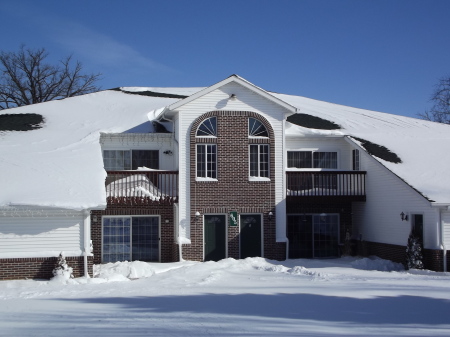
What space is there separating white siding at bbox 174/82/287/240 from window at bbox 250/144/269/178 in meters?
0.47

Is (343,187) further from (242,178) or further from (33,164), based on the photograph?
(33,164)

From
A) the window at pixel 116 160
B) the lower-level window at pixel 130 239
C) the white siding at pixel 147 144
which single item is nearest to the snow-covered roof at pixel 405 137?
the white siding at pixel 147 144

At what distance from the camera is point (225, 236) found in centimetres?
2100

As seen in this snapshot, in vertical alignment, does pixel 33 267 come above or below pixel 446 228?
below

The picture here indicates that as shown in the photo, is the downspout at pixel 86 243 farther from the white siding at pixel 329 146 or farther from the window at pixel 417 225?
the window at pixel 417 225

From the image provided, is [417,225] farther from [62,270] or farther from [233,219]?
[62,270]

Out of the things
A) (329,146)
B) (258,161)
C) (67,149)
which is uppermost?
(329,146)

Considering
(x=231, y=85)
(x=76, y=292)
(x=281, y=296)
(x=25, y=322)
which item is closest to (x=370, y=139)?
(x=231, y=85)

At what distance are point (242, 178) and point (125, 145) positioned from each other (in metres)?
5.07

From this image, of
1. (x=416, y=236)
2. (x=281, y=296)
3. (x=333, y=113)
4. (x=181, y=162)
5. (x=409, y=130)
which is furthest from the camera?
(x=333, y=113)

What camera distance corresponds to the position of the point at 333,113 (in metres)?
28.8

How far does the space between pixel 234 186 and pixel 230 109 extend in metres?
2.98

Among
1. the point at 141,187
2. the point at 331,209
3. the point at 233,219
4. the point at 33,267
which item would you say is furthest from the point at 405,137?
the point at 33,267

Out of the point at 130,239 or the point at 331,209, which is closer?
the point at 130,239
